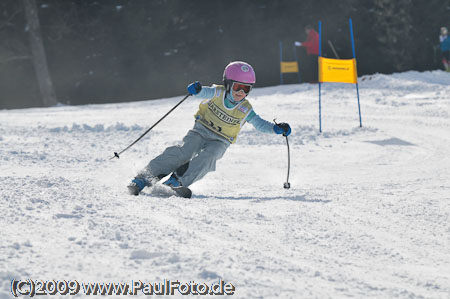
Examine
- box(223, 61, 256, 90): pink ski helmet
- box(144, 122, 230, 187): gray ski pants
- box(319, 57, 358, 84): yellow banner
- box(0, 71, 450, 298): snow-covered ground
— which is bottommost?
box(0, 71, 450, 298): snow-covered ground

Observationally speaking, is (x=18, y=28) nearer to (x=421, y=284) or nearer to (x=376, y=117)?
(x=376, y=117)

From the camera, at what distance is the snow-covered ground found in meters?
2.70

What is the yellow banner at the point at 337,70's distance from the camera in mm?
9477

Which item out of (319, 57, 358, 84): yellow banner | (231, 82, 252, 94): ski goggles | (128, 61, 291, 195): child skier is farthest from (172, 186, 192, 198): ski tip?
(319, 57, 358, 84): yellow banner

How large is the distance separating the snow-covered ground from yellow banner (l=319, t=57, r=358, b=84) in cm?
115

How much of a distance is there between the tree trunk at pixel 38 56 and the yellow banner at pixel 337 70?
1021 centimetres

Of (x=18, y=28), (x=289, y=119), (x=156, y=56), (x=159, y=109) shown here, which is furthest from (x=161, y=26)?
(x=289, y=119)

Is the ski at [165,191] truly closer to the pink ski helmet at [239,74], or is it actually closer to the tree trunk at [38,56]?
the pink ski helmet at [239,74]

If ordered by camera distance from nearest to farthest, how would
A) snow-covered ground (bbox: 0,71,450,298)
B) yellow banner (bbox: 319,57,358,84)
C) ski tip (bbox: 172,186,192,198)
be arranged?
snow-covered ground (bbox: 0,71,450,298)
ski tip (bbox: 172,186,192,198)
yellow banner (bbox: 319,57,358,84)

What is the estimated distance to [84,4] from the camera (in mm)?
17391

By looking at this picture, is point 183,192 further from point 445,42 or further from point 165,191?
point 445,42

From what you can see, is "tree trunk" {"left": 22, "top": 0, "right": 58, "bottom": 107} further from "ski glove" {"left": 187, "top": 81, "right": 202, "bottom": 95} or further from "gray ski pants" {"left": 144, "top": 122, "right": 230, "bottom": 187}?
"ski glove" {"left": 187, "top": 81, "right": 202, "bottom": 95}

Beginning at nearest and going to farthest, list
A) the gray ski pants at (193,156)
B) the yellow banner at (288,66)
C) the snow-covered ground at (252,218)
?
the snow-covered ground at (252,218) < the gray ski pants at (193,156) < the yellow banner at (288,66)

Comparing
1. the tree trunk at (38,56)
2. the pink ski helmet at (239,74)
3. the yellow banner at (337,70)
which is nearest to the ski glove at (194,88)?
the pink ski helmet at (239,74)
